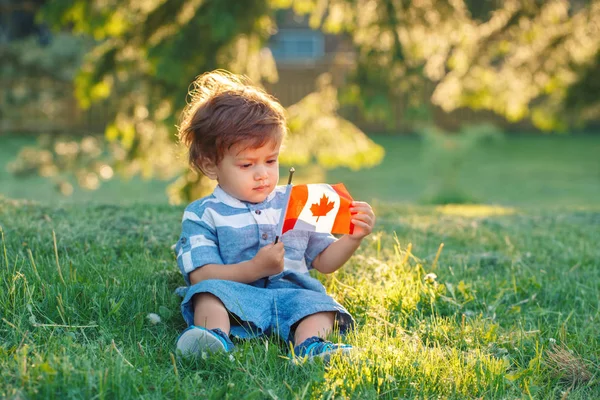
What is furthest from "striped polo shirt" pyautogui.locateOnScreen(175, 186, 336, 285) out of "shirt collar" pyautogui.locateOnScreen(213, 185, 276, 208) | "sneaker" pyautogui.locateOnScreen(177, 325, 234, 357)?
"sneaker" pyautogui.locateOnScreen(177, 325, 234, 357)

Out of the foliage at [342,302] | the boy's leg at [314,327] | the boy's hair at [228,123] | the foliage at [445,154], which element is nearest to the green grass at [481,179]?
the foliage at [445,154]

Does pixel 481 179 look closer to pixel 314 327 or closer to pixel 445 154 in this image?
pixel 445 154

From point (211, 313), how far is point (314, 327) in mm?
396

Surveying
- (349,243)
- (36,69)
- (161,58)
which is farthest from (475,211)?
(36,69)

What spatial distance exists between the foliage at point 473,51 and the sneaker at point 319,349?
495 centimetres

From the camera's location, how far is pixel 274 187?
3.17 metres

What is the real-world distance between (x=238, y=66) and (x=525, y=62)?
3.93 metres

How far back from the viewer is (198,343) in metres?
2.66

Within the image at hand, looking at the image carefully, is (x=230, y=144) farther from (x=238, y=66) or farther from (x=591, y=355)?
(x=238, y=66)

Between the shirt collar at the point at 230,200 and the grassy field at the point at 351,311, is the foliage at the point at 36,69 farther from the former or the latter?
the shirt collar at the point at 230,200

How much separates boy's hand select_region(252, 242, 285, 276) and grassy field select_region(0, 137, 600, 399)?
11.2 inches

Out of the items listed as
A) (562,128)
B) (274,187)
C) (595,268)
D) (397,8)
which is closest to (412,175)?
(562,128)

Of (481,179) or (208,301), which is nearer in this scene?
(208,301)

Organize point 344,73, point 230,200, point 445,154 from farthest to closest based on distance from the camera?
point 445,154 < point 344,73 < point 230,200
